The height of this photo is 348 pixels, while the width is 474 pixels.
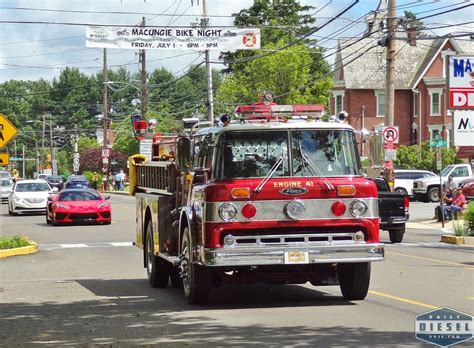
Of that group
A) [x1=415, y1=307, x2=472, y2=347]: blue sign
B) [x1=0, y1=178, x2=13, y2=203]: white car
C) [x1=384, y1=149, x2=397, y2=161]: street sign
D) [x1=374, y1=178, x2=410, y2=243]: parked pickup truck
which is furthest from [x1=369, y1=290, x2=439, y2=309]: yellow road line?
[x1=0, y1=178, x2=13, y2=203]: white car

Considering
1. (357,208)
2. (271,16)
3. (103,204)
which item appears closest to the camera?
(357,208)

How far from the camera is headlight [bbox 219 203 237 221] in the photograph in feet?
40.3

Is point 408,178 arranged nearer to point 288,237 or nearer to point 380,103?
point 380,103

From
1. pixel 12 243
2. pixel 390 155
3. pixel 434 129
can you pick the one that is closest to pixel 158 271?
pixel 12 243

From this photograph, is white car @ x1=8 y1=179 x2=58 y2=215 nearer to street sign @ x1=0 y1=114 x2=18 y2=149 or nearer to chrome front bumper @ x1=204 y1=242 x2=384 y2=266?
street sign @ x1=0 y1=114 x2=18 y2=149

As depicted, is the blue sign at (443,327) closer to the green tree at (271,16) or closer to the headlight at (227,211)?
the headlight at (227,211)

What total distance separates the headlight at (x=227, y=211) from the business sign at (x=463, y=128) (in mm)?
17361

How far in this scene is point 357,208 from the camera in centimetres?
1260

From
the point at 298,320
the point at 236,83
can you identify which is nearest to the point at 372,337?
the point at 298,320

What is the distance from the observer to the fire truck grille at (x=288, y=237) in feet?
40.5

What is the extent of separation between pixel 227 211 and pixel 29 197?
30100 millimetres

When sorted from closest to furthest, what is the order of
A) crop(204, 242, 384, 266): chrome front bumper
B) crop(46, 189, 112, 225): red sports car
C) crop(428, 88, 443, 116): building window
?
crop(204, 242, 384, 266): chrome front bumper, crop(46, 189, 112, 225): red sports car, crop(428, 88, 443, 116): building window

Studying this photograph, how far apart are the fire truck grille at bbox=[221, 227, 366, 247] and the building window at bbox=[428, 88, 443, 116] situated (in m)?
60.1

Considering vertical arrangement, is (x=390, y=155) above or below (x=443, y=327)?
above
